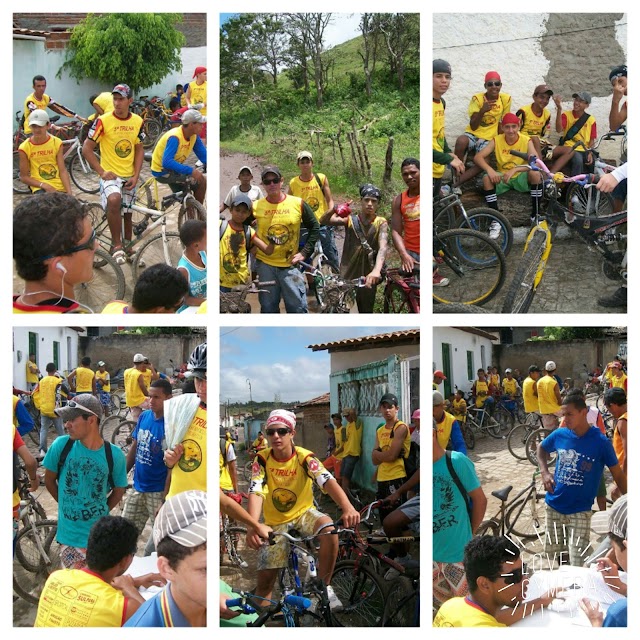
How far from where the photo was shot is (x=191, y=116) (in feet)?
18.6

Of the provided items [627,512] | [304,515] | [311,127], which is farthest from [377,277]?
[627,512]

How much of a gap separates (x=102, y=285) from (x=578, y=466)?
3066 mm

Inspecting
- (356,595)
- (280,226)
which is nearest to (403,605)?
(356,595)

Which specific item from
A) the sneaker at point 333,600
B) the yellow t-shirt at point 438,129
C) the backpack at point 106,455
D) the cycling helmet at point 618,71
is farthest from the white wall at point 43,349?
the cycling helmet at point 618,71

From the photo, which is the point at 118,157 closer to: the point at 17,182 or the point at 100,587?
the point at 17,182

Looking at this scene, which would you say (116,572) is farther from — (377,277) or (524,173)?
(524,173)

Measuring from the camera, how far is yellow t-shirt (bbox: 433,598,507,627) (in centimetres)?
468

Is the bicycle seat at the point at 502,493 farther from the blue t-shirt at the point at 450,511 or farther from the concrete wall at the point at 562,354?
the concrete wall at the point at 562,354

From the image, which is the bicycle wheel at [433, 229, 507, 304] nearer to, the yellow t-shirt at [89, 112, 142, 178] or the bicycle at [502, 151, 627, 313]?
the bicycle at [502, 151, 627, 313]

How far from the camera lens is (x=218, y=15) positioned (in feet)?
17.6

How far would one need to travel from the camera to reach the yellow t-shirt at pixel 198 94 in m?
5.70

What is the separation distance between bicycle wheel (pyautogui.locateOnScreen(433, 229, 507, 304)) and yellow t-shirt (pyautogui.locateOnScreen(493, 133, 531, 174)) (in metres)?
0.57

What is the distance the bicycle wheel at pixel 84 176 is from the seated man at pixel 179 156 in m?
0.39

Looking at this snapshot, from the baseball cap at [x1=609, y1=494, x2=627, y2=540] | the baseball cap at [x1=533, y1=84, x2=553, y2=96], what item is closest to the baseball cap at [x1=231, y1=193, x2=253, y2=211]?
the baseball cap at [x1=533, y1=84, x2=553, y2=96]
